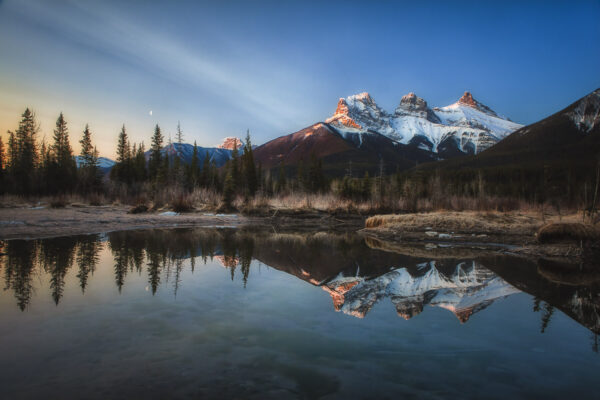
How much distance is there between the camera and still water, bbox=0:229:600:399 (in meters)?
2.47

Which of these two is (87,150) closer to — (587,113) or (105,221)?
(105,221)

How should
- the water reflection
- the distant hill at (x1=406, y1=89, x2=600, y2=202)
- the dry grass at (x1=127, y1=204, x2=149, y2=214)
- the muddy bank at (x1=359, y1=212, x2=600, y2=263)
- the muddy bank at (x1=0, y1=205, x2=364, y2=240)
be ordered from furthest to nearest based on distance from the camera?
the distant hill at (x1=406, y1=89, x2=600, y2=202)
the dry grass at (x1=127, y1=204, x2=149, y2=214)
the muddy bank at (x1=0, y1=205, x2=364, y2=240)
the muddy bank at (x1=359, y1=212, x2=600, y2=263)
the water reflection

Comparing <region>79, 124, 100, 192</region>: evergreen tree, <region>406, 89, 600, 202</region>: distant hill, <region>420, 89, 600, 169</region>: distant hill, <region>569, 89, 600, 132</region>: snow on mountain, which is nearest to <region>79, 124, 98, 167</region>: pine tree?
<region>79, 124, 100, 192</region>: evergreen tree

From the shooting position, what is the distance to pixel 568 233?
10180mm

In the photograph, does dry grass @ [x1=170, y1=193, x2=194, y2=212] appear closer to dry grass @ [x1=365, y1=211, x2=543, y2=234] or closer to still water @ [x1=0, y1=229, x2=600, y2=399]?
dry grass @ [x1=365, y1=211, x2=543, y2=234]

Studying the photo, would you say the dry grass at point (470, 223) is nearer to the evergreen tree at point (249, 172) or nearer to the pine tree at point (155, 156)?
the evergreen tree at point (249, 172)

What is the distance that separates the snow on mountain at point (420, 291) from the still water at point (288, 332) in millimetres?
35

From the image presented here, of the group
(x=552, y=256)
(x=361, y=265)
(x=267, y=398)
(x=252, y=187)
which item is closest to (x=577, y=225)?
(x=552, y=256)

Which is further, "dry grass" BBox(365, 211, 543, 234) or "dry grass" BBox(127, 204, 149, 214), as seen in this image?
"dry grass" BBox(127, 204, 149, 214)

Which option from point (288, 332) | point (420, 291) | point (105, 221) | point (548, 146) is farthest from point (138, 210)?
point (548, 146)

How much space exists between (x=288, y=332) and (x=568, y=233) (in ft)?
37.0

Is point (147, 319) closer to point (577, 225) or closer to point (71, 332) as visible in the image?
point (71, 332)

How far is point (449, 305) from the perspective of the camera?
4758mm

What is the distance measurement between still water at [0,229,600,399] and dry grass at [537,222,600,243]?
3.80 meters
